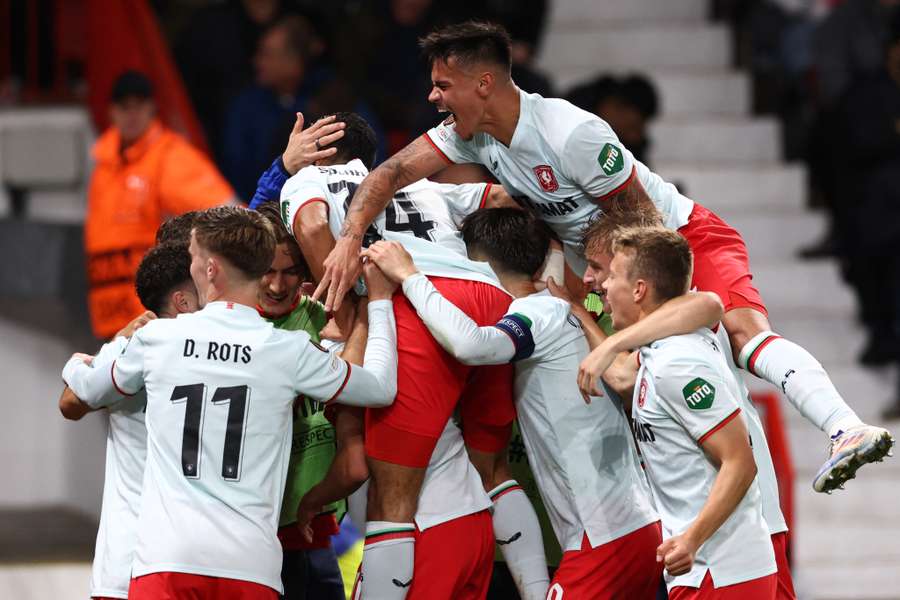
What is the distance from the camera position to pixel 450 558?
4797 millimetres

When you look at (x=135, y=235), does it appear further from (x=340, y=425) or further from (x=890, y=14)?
(x=890, y=14)

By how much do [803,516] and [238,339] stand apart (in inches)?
204

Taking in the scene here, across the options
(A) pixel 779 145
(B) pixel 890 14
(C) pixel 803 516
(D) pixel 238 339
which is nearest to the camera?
(D) pixel 238 339

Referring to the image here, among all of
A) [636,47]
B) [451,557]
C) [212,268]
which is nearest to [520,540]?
[451,557]

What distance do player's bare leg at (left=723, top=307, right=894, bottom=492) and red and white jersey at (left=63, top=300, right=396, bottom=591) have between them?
1399mm

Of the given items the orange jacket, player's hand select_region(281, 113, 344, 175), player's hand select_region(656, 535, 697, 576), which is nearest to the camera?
player's hand select_region(656, 535, 697, 576)

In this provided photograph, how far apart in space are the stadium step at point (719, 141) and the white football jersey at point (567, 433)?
5.42 metres

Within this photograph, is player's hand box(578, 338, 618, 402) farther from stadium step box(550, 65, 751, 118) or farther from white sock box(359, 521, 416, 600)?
stadium step box(550, 65, 751, 118)

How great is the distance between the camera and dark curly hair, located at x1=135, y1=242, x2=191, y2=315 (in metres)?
4.77

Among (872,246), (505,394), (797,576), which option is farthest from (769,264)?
(505,394)

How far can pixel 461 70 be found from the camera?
5.00 meters

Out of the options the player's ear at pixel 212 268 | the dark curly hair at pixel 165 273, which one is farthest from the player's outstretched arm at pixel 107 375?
the player's ear at pixel 212 268

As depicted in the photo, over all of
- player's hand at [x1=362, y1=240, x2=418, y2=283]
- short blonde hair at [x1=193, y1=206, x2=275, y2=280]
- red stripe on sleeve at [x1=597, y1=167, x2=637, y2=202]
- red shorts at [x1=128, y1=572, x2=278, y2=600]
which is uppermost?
red stripe on sleeve at [x1=597, y1=167, x2=637, y2=202]

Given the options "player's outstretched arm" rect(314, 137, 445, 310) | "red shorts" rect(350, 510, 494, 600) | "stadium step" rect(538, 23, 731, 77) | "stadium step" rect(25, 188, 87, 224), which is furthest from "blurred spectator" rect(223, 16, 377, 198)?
"red shorts" rect(350, 510, 494, 600)
